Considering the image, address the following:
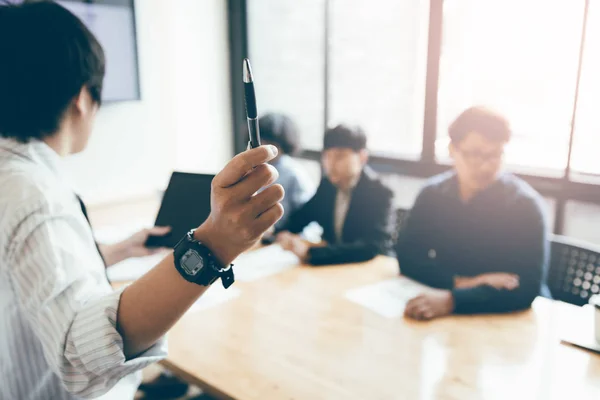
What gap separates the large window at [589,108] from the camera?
2.28 meters

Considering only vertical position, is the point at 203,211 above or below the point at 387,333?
above

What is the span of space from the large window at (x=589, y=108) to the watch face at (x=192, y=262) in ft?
7.43

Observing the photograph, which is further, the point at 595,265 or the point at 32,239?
the point at 595,265

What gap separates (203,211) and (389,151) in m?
1.83

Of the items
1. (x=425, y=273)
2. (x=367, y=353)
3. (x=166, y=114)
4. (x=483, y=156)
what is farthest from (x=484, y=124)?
(x=166, y=114)

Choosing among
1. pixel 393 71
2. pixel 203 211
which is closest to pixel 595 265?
pixel 203 211

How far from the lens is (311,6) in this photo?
3270mm

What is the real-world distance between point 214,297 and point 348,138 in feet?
2.92

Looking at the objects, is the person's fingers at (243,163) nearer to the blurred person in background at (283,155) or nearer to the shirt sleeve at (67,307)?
the shirt sleeve at (67,307)

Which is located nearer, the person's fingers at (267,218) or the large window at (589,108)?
the person's fingers at (267,218)

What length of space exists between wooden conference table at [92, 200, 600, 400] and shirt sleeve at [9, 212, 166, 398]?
43cm

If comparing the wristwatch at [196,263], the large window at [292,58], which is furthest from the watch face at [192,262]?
the large window at [292,58]

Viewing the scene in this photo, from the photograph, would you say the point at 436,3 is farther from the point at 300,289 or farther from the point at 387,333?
the point at 387,333

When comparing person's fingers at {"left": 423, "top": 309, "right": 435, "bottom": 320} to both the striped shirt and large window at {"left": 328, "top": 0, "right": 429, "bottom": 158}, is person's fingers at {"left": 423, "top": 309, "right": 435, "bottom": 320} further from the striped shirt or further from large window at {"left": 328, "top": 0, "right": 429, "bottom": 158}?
large window at {"left": 328, "top": 0, "right": 429, "bottom": 158}
